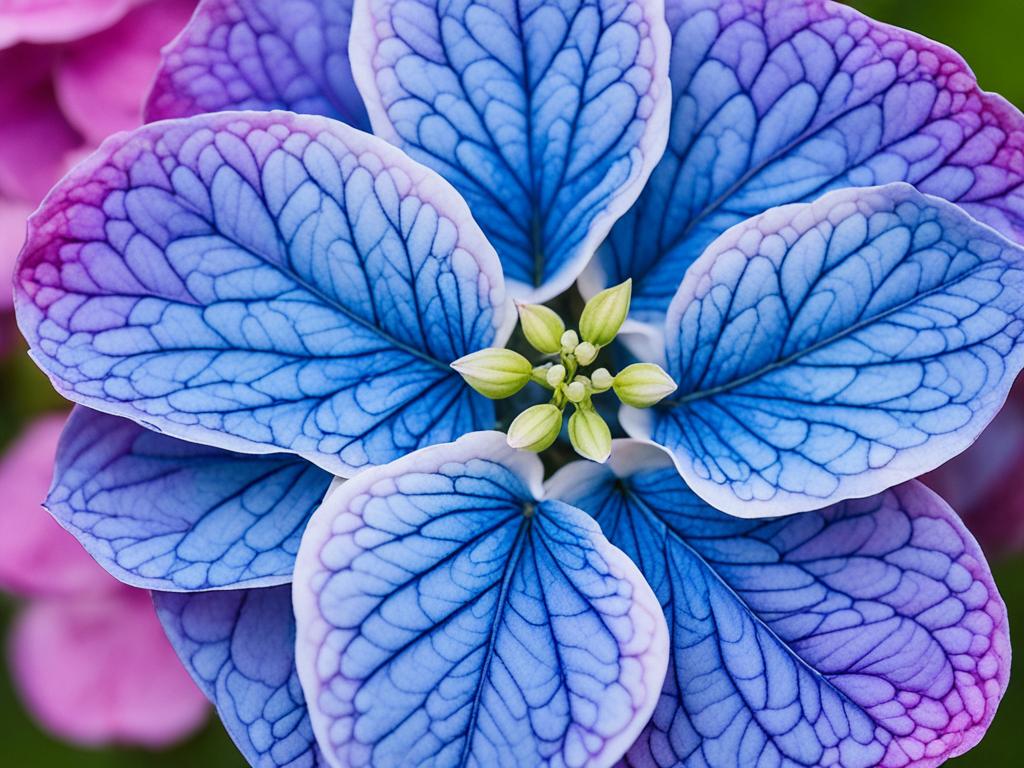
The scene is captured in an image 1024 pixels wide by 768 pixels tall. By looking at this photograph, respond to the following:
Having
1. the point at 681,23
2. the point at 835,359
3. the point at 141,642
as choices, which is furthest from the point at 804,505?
the point at 141,642

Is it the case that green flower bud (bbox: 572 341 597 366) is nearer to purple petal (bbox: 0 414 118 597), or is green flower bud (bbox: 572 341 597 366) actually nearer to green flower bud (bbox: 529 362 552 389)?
green flower bud (bbox: 529 362 552 389)

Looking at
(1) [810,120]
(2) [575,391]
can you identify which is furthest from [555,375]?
(1) [810,120]

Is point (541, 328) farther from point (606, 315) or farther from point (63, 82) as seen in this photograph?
point (63, 82)

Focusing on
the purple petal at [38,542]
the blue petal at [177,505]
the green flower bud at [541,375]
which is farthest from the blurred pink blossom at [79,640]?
the green flower bud at [541,375]

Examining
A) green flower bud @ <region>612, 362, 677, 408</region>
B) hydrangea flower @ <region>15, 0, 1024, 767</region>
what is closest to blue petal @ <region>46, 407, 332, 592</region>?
hydrangea flower @ <region>15, 0, 1024, 767</region>

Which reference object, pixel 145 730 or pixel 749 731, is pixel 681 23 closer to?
pixel 749 731

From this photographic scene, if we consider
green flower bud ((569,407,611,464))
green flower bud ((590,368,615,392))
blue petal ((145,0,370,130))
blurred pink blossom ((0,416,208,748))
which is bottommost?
blurred pink blossom ((0,416,208,748))
